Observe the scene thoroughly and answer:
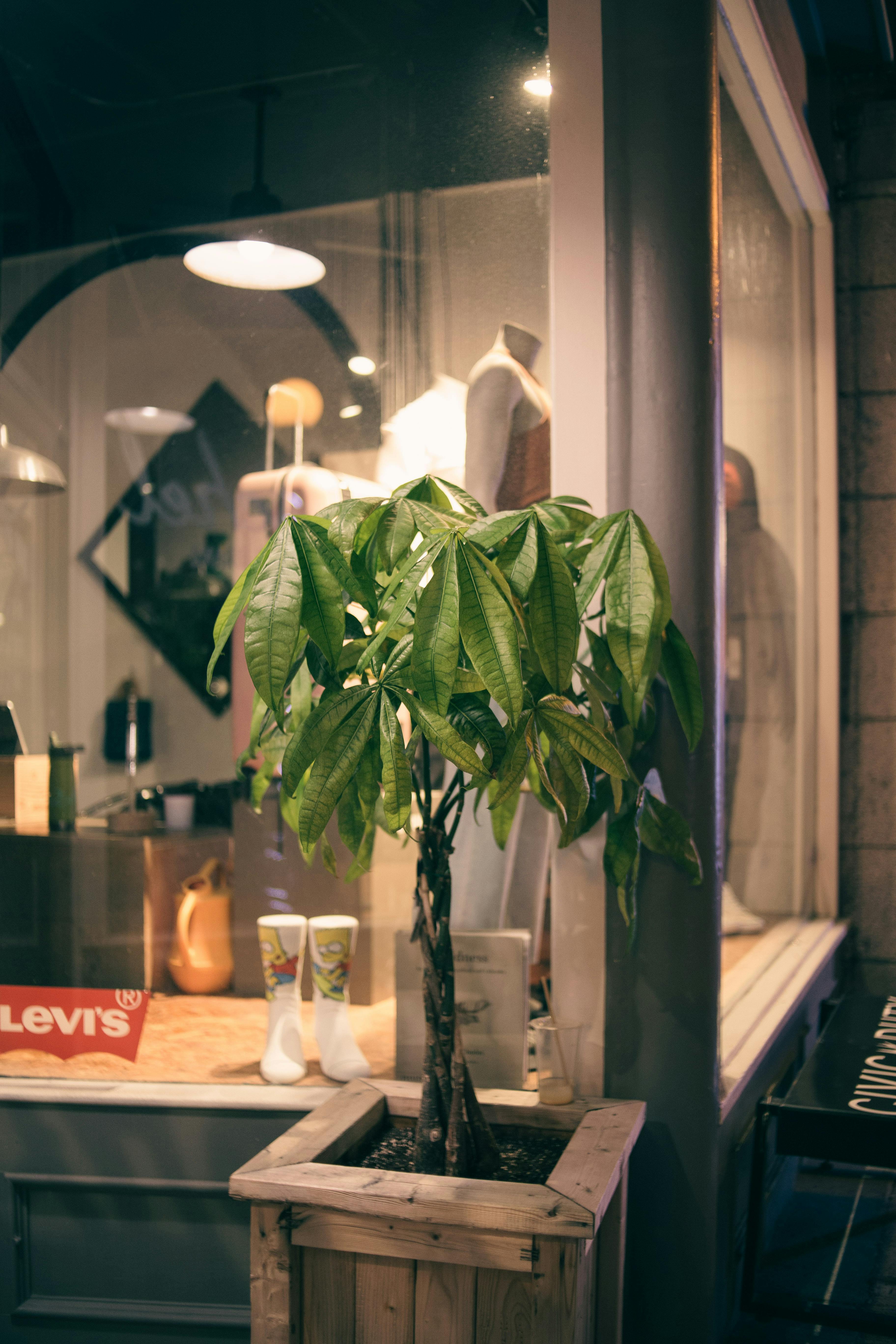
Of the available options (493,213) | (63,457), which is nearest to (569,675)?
(493,213)

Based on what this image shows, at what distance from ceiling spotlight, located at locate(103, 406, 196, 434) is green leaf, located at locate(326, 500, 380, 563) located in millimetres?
909

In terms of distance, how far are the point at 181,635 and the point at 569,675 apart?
44.4 inches

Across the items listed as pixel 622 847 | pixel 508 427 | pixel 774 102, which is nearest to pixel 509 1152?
pixel 622 847

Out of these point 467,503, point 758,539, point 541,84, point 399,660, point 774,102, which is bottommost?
point 399,660

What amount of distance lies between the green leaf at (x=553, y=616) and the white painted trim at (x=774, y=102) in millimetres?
1366

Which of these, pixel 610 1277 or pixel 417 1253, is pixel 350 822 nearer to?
pixel 417 1253

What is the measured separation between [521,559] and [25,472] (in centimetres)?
124

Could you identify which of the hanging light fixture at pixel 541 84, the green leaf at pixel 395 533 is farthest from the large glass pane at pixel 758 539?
the green leaf at pixel 395 533

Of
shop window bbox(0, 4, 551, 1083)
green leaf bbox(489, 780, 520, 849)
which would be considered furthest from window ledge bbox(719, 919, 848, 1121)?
green leaf bbox(489, 780, 520, 849)

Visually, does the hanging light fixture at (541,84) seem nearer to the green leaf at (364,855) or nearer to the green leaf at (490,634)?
the green leaf at (490,634)

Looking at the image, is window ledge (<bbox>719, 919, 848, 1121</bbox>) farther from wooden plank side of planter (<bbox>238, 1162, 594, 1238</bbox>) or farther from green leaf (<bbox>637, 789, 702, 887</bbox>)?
wooden plank side of planter (<bbox>238, 1162, 594, 1238</bbox>)

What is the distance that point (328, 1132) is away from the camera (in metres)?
1.39

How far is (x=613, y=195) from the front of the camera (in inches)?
65.9

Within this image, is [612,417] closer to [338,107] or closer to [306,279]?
[306,279]
